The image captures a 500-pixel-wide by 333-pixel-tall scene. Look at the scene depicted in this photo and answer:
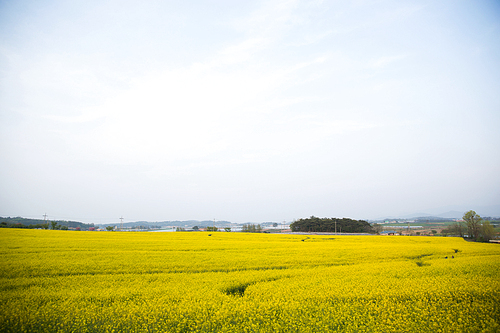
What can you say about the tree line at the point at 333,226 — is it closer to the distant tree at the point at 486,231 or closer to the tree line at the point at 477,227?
the tree line at the point at 477,227

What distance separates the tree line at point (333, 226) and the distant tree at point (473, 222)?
75.9ft

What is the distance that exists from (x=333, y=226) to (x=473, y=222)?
32.8 metres

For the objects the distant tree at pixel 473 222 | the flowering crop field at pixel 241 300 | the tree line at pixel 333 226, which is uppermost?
the flowering crop field at pixel 241 300

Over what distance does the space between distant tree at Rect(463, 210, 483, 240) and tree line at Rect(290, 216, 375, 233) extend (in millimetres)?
23131

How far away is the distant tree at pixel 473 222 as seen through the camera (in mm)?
51656

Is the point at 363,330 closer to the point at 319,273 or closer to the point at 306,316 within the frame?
the point at 306,316

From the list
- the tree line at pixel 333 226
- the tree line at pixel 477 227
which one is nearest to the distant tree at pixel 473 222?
the tree line at pixel 477 227

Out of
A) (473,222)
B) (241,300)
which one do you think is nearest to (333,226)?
(473,222)

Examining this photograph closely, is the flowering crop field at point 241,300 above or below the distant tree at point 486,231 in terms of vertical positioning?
above

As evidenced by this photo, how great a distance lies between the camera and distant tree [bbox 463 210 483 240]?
51.7 m

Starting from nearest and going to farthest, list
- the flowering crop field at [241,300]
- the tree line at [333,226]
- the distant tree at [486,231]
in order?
the flowering crop field at [241,300]
the distant tree at [486,231]
the tree line at [333,226]

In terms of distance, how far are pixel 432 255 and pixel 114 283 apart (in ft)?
78.1

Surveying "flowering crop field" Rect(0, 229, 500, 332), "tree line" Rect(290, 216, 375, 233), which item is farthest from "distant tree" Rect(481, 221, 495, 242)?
"flowering crop field" Rect(0, 229, 500, 332)

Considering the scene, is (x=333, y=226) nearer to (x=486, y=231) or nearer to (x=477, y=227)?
(x=477, y=227)
